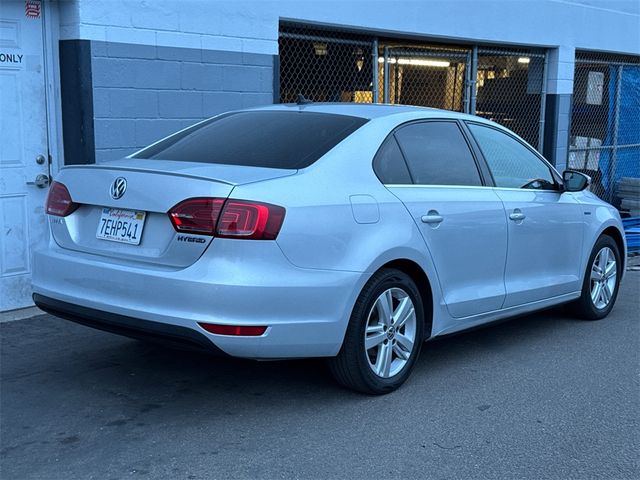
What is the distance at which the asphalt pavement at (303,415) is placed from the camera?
3.81 metres

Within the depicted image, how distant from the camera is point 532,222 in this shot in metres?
Result: 5.73

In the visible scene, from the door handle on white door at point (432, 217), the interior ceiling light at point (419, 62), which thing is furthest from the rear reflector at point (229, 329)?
the interior ceiling light at point (419, 62)

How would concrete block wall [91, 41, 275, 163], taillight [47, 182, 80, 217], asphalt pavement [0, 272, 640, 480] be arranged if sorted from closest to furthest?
asphalt pavement [0, 272, 640, 480] < taillight [47, 182, 80, 217] < concrete block wall [91, 41, 275, 163]

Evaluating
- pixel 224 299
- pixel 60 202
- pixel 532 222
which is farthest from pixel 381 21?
pixel 224 299

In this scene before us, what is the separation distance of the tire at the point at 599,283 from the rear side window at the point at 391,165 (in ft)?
7.85

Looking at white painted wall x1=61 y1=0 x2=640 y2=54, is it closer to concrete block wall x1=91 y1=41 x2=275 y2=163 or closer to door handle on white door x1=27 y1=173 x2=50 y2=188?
concrete block wall x1=91 y1=41 x2=275 y2=163

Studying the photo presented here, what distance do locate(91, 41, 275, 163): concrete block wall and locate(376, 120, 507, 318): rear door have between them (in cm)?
294

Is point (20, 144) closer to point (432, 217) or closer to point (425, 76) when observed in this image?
point (432, 217)

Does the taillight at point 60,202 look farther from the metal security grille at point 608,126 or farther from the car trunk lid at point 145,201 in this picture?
the metal security grille at point 608,126

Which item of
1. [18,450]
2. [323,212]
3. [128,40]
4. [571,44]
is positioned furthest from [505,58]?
[18,450]

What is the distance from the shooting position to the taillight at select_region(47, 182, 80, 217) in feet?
14.8

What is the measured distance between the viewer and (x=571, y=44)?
1234 cm

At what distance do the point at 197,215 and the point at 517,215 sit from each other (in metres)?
2.50

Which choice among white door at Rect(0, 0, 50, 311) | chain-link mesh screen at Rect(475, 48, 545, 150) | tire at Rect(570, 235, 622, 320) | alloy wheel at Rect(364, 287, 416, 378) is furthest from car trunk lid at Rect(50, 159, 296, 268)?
chain-link mesh screen at Rect(475, 48, 545, 150)
